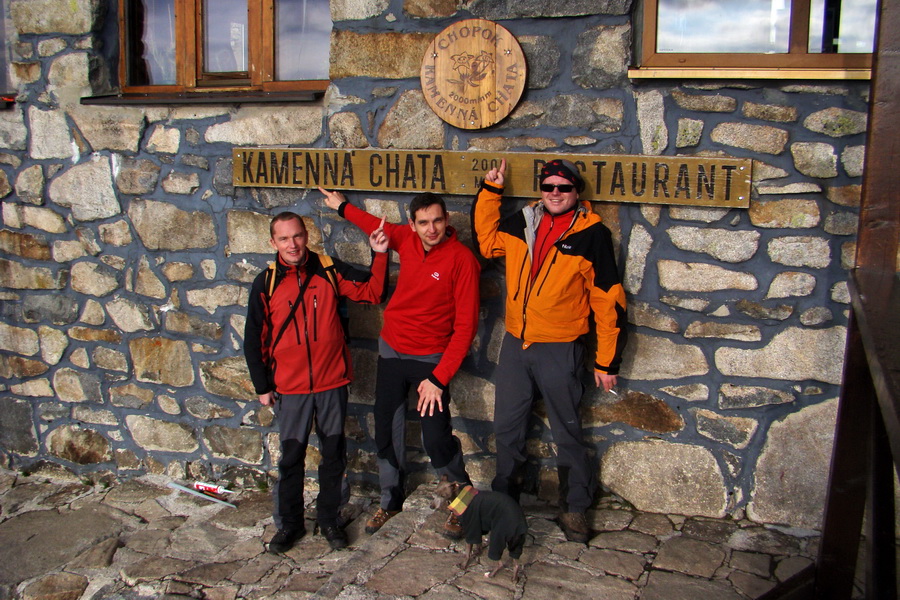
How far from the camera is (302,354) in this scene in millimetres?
3611

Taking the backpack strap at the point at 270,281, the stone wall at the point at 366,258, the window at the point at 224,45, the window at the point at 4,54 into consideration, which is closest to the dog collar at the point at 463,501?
the stone wall at the point at 366,258

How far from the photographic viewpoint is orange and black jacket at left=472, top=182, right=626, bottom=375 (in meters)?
3.28

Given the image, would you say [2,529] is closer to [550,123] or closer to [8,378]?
[8,378]

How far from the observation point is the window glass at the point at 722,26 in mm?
3332

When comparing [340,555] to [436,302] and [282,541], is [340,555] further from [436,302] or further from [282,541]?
[436,302]

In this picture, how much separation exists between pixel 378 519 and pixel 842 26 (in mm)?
3053

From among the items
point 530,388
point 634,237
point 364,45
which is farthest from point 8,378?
point 634,237

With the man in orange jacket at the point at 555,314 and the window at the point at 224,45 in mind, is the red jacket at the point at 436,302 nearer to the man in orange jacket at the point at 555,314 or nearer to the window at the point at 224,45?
the man in orange jacket at the point at 555,314

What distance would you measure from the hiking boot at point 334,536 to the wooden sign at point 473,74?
2029 millimetres

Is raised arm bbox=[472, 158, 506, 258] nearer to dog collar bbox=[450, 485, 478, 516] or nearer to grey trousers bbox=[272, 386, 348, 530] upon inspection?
grey trousers bbox=[272, 386, 348, 530]

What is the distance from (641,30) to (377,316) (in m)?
1.88

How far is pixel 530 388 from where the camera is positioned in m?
3.46

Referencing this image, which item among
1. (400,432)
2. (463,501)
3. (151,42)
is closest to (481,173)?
(400,432)

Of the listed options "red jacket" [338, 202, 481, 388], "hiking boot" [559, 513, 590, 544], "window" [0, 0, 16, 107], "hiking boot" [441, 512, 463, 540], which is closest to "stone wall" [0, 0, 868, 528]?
"window" [0, 0, 16, 107]
